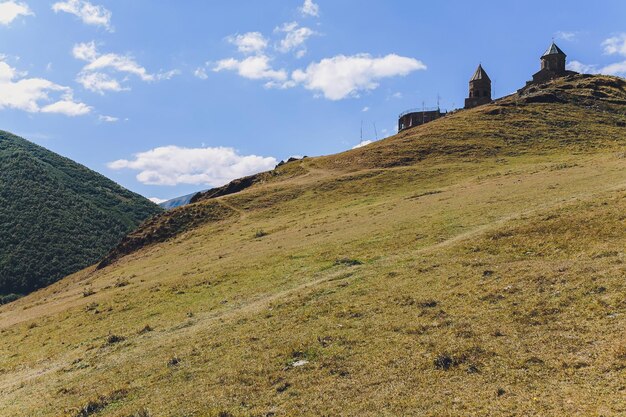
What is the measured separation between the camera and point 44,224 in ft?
489

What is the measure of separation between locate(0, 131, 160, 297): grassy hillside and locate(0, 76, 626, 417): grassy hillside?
319ft

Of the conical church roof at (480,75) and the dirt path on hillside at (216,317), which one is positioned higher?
the conical church roof at (480,75)

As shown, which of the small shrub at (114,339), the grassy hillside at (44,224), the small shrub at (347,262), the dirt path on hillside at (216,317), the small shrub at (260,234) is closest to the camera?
the dirt path on hillside at (216,317)

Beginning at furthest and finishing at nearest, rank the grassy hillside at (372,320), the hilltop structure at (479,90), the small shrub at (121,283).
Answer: the hilltop structure at (479,90), the small shrub at (121,283), the grassy hillside at (372,320)

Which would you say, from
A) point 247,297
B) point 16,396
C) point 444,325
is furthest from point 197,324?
point 444,325

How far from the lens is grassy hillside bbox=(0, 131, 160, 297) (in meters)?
131

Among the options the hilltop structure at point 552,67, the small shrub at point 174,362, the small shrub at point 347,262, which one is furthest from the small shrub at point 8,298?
the hilltop structure at point 552,67

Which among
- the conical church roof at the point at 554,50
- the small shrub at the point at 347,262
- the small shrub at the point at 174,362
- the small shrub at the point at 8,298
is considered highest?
the conical church roof at the point at 554,50

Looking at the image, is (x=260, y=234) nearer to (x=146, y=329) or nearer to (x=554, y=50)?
(x=146, y=329)

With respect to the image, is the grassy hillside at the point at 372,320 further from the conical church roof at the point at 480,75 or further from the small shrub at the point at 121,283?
the conical church roof at the point at 480,75

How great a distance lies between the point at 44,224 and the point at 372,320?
156 meters

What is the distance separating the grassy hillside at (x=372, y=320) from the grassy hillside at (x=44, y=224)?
97185 millimetres

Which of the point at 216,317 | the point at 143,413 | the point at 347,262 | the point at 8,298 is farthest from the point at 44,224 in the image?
the point at 143,413

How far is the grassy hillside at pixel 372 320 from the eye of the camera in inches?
482
